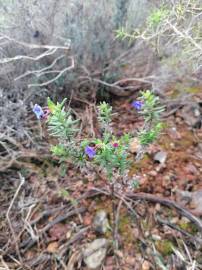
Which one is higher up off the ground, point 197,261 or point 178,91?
point 178,91

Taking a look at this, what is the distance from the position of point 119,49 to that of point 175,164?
96 centimetres

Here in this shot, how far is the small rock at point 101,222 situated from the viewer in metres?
1.54

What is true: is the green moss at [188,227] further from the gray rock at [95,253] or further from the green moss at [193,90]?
the green moss at [193,90]

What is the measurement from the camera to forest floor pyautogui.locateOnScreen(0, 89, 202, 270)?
1.45 meters

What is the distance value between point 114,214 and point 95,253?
0.20m

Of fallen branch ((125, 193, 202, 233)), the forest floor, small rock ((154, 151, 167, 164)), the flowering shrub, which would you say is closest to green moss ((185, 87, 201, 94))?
the forest floor

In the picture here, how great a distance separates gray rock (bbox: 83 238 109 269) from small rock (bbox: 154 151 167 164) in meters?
0.55

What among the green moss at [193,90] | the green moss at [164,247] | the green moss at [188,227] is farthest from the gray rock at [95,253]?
the green moss at [193,90]

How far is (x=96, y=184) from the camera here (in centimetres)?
172

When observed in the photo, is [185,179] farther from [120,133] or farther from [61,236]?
[61,236]

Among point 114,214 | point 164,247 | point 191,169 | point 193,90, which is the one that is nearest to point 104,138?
point 114,214

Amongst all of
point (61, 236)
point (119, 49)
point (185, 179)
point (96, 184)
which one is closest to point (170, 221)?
point (185, 179)

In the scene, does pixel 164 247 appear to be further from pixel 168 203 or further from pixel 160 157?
pixel 160 157

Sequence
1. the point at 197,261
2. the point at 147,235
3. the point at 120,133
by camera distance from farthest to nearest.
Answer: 1. the point at 120,133
2. the point at 147,235
3. the point at 197,261
